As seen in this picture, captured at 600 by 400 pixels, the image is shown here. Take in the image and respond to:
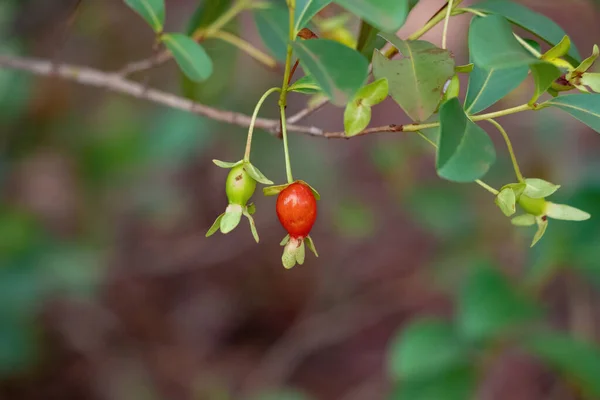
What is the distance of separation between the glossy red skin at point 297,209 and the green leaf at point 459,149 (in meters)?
0.15

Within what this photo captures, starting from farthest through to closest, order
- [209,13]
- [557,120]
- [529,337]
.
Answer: [557,120]
[529,337]
[209,13]

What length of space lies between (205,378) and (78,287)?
61cm

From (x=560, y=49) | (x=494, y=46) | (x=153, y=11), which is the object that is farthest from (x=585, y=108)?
(x=153, y=11)

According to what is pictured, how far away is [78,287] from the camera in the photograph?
69.3 inches

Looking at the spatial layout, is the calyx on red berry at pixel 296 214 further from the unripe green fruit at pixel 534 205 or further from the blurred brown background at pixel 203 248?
the blurred brown background at pixel 203 248

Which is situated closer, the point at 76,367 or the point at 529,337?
the point at 529,337

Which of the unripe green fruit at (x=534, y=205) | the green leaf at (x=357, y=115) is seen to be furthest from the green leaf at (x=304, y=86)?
the unripe green fruit at (x=534, y=205)

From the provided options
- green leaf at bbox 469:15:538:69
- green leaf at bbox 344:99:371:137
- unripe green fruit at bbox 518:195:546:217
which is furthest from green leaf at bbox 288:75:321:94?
unripe green fruit at bbox 518:195:546:217

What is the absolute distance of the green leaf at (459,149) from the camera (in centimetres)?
52

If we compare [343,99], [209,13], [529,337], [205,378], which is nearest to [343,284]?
[205,378]

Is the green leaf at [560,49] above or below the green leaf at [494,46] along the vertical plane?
below

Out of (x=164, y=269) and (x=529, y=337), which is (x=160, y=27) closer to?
(x=529, y=337)

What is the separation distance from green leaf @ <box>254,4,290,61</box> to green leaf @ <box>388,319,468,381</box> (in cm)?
86

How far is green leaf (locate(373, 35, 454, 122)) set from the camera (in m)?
0.57
